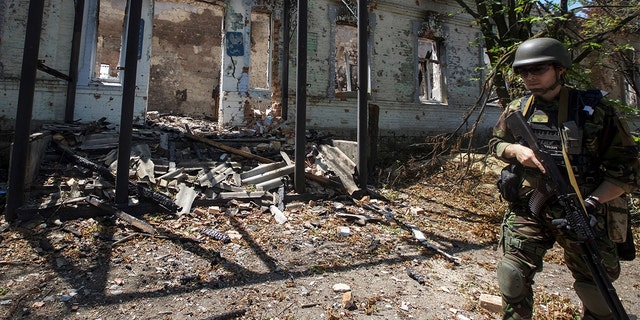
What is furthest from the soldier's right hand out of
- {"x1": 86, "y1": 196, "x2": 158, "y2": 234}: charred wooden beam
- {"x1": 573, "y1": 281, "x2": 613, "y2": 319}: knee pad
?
{"x1": 86, "y1": 196, "x2": 158, "y2": 234}: charred wooden beam

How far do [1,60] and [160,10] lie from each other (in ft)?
31.8

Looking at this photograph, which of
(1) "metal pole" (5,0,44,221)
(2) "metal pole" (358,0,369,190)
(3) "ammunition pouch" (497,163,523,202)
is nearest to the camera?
(3) "ammunition pouch" (497,163,523,202)

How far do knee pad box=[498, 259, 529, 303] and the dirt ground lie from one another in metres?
0.58

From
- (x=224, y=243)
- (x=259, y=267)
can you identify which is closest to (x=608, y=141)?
(x=259, y=267)

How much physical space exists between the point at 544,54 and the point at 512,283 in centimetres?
135

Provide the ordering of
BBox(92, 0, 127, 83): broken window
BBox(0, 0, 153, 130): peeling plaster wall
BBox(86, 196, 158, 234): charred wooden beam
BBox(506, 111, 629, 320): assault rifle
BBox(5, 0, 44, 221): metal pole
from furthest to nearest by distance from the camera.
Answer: BBox(92, 0, 127, 83): broken window
BBox(0, 0, 153, 130): peeling plaster wall
BBox(5, 0, 44, 221): metal pole
BBox(86, 196, 158, 234): charred wooden beam
BBox(506, 111, 629, 320): assault rifle

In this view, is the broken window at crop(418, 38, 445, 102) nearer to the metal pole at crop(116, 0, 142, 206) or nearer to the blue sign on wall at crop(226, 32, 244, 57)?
the blue sign on wall at crop(226, 32, 244, 57)

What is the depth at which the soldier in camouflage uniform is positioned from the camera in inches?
69.6

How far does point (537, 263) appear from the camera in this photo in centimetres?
186

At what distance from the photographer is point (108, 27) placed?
15039 mm

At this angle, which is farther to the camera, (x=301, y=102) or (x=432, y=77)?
(x=432, y=77)

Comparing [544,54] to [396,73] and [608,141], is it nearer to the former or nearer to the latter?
[608,141]

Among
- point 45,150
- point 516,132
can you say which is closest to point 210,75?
point 45,150

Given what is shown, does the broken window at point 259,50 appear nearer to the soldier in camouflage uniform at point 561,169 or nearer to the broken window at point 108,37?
the broken window at point 108,37
